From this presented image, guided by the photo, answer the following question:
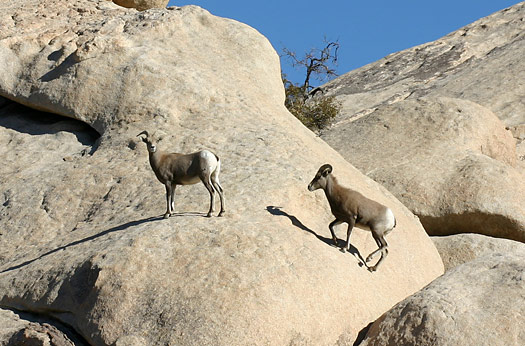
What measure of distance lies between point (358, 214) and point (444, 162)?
5211mm

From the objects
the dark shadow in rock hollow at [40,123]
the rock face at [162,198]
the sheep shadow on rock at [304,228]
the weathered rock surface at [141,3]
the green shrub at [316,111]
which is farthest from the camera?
the green shrub at [316,111]

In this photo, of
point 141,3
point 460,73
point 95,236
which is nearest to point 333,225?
point 95,236

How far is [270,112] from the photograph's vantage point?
12344 millimetres

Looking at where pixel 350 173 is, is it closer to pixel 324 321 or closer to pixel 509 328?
pixel 324 321

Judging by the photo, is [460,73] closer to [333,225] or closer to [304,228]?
[333,225]

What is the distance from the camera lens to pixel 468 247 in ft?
39.4

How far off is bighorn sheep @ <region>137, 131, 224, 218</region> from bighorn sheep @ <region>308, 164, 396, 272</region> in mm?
1273

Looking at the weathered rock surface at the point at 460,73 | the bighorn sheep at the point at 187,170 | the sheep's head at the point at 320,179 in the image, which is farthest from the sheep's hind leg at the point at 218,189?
the weathered rock surface at the point at 460,73

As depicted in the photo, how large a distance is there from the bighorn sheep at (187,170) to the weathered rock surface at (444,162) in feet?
17.0

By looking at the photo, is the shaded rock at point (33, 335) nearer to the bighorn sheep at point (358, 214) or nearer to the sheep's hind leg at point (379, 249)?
the bighorn sheep at point (358, 214)

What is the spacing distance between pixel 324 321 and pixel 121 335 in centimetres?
201

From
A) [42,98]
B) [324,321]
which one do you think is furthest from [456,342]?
[42,98]

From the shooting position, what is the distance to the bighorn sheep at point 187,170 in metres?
Answer: 8.87

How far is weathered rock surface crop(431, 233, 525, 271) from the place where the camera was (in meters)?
11.8
